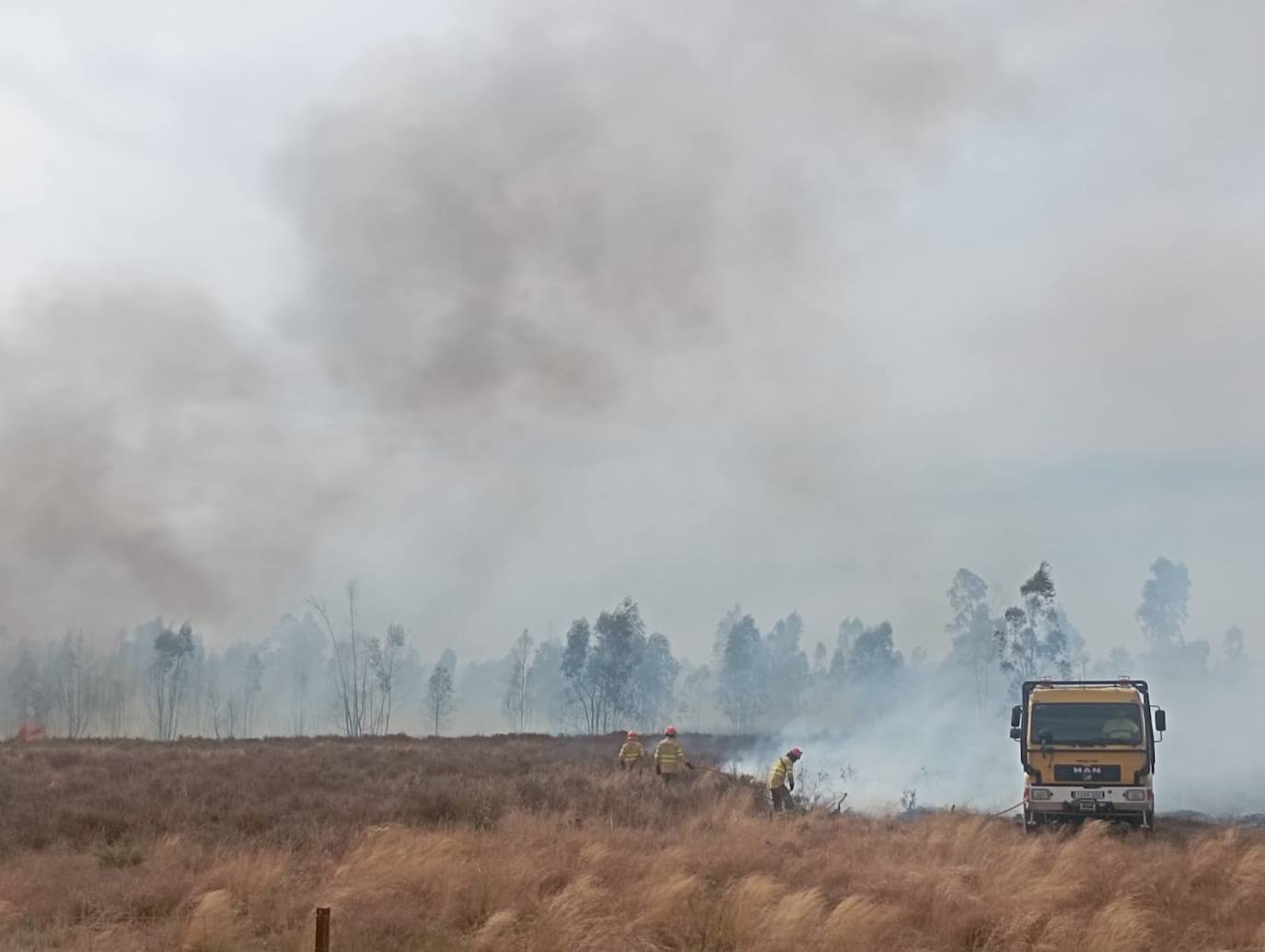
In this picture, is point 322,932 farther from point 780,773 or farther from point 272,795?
point 780,773

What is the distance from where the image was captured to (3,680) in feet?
373

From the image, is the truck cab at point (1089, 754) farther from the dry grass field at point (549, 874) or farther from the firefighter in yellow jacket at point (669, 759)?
the firefighter in yellow jacket at point (669, 759)

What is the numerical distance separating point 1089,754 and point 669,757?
29.9 ft

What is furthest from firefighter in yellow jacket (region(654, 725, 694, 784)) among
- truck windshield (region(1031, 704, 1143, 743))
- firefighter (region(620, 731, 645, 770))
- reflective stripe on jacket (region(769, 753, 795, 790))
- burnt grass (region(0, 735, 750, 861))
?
truck windshield (region(1031, 704, 1143, 743))

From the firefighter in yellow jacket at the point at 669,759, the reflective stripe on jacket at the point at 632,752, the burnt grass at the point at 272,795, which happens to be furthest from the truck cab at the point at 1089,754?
the reflective stripe on jacket at the point at 632,752

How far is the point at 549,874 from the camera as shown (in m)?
11.4

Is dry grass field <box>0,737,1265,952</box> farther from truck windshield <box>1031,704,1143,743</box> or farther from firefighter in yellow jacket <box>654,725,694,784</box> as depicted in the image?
firefighter in yellow jacket <box>654,725,694,784</box>

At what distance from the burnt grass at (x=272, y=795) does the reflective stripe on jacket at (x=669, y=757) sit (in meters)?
0.49

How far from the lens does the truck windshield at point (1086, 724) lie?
788 inches

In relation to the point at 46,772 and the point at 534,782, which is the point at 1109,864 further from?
Result: the point at 46,772

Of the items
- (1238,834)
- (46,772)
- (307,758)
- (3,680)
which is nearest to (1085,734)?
(1238,834)

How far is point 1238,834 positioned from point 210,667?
13584 cm

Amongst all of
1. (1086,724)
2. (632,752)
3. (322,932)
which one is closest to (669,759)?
(632,752)

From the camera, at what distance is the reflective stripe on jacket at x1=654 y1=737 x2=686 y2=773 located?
24.3 meters
